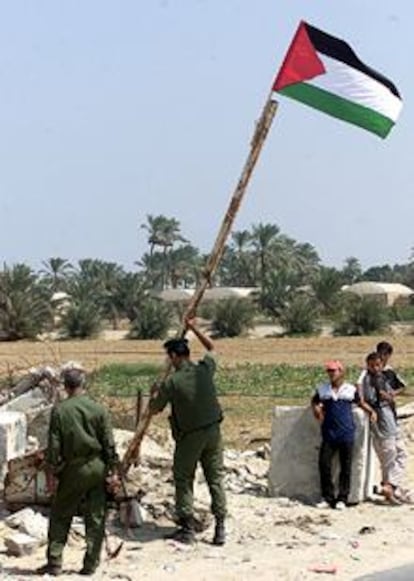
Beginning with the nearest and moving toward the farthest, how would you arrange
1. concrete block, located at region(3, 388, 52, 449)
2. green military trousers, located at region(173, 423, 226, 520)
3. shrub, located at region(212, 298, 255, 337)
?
1. green military trousers, located at region(173, 423, 226, 520)
2. concrete block, located at region(3, 388, 52, 449)
3. shrub, located at region(212, 298, 255, 337)

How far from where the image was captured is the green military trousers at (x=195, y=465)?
9.05m

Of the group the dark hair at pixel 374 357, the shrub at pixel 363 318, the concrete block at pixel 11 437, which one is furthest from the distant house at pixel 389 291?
the concrete block at pixel 11 437

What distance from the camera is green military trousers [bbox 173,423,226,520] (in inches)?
356

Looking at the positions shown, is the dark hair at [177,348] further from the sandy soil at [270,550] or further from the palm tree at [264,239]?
the palm tree at [264,239]

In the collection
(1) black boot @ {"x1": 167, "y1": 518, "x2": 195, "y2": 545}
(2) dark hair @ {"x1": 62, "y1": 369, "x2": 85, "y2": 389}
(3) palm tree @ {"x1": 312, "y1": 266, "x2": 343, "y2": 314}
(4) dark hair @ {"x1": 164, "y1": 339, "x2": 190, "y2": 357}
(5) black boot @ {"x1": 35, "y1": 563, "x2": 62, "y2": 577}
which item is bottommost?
(5) black boot @ {"x1": 35, "y1": 563, "x2": 62, "y2": 577}

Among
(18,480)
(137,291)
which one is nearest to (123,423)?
(18,480)

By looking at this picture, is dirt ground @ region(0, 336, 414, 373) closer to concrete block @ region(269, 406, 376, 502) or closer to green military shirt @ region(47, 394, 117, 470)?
concrete block @ region(269, 406, 376, 502)

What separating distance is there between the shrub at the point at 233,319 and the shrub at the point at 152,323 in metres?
2.61

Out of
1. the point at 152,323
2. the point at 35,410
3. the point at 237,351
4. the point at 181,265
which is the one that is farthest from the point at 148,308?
the point at 181,265

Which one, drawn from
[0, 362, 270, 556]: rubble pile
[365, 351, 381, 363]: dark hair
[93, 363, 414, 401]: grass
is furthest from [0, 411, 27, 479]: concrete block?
[93, 363, 414, 401]: grass

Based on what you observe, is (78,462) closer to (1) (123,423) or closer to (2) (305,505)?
(2) (305,505)

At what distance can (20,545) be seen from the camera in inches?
339

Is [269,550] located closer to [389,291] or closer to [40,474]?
[40,474]

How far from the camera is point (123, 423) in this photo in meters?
14.2
